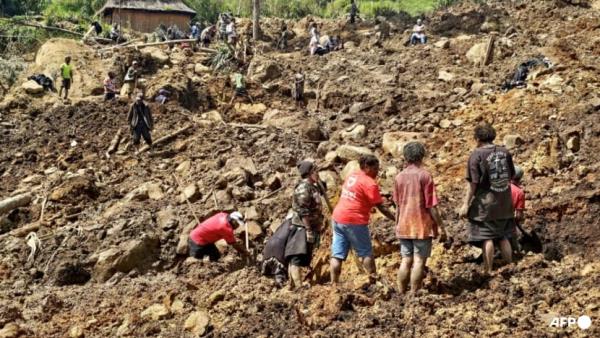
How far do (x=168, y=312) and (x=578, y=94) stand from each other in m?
7.83

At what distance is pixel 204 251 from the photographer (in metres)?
8.09

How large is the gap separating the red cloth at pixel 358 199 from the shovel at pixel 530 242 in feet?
6.24

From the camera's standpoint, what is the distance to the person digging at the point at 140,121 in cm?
1308

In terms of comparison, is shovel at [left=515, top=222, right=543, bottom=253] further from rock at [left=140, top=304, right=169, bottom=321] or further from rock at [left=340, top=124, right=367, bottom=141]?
rock at [left=340, top=124, right=367, bottom=141]

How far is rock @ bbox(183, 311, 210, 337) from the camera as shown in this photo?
5430 millimetres

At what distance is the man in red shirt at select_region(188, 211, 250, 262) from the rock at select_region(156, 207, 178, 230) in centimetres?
155

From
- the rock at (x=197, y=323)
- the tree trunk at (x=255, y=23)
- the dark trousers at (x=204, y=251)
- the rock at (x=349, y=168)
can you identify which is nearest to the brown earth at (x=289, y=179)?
the rock at (x=197, y=323)

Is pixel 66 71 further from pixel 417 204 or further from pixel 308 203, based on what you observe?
pixel 417 204

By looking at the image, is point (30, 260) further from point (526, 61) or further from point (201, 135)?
point (526, 61)

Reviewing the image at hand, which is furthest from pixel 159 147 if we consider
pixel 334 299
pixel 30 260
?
pixel 334 299

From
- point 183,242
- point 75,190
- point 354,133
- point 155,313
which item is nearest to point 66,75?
point 75,190

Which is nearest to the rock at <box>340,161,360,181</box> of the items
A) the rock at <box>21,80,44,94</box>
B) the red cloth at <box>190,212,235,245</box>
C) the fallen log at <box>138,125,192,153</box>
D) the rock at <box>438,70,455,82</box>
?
the red cloth at <box>190,212,235,245</box>

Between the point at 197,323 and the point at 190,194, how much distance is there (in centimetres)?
515

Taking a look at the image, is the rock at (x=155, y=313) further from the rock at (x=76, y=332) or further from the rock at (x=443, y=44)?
the rock at (x=443, y=44)
